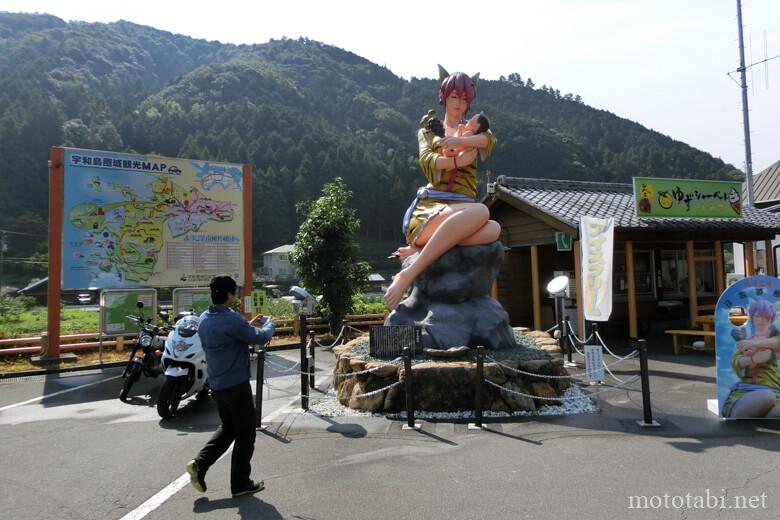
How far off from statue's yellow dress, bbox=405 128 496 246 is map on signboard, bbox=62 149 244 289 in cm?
672

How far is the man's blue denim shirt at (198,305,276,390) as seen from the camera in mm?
3953

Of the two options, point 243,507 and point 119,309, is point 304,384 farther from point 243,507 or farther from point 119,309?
point 119,309

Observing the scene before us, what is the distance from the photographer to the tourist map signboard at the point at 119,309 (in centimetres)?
1149

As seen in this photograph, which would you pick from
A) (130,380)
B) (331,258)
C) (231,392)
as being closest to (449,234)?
(231,392)

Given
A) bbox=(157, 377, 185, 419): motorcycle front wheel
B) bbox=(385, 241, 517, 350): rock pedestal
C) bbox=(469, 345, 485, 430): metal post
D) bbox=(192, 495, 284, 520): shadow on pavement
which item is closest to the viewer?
bbox=(192, 495, 284, 520): shadow on pavement

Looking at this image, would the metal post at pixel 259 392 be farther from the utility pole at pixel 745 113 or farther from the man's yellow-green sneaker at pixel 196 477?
the utility pole at pixel 745 113

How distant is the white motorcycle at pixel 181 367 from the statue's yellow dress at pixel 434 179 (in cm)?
362

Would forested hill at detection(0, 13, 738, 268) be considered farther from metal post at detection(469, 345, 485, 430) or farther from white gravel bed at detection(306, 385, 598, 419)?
metal post at detection(469, 345, 485, 430)

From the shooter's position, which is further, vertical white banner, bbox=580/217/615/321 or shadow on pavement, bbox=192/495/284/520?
vertical white banner, bbox=580/217/615/321

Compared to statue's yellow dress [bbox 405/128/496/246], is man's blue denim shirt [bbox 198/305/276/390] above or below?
below

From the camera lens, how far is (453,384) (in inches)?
246

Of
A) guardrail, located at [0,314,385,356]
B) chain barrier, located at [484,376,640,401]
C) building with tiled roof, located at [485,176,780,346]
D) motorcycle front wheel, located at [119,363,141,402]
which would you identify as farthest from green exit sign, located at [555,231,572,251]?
motorcycle front wheel, located at [119,363,141,402]

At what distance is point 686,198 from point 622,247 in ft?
8.62

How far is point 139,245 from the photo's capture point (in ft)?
40.2
